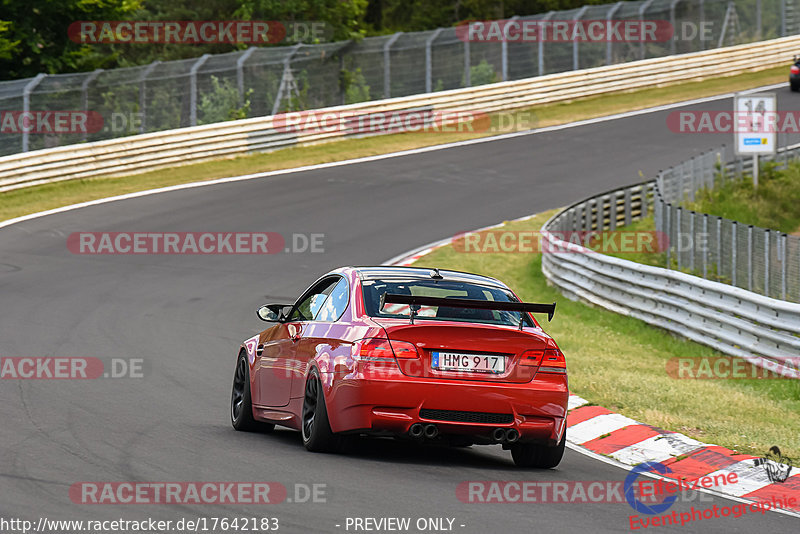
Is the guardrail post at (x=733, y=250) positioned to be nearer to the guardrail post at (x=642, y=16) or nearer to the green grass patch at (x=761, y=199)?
the green grass patch at (x=761, y=199)

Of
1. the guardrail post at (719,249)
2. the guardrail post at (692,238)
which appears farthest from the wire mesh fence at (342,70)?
the guardrail post at (719,249)

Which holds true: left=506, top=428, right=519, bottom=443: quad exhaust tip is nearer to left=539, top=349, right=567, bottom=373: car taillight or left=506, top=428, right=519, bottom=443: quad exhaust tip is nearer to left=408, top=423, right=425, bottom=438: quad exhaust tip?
left=539, top=349, right=567, bottom=373: car taillight

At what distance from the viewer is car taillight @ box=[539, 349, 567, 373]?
28.0 ft

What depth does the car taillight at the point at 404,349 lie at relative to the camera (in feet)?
27.3

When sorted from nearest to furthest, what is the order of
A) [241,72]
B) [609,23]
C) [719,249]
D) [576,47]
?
[719,249] → [241,72] → [576,47] → [609,23]

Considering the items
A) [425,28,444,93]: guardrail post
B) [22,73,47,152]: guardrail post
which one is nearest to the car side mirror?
[22,73,47,152]: guardrail post

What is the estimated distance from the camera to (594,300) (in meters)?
19.8

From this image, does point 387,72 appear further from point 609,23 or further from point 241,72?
point 609,23

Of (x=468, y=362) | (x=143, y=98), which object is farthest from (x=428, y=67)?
(x=468, y=362)

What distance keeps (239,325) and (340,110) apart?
19361 mm

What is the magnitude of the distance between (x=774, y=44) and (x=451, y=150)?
1950cm

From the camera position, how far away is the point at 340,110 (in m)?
35.3

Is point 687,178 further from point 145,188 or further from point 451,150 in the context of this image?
point 145,188

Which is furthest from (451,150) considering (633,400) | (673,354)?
(633,400)
